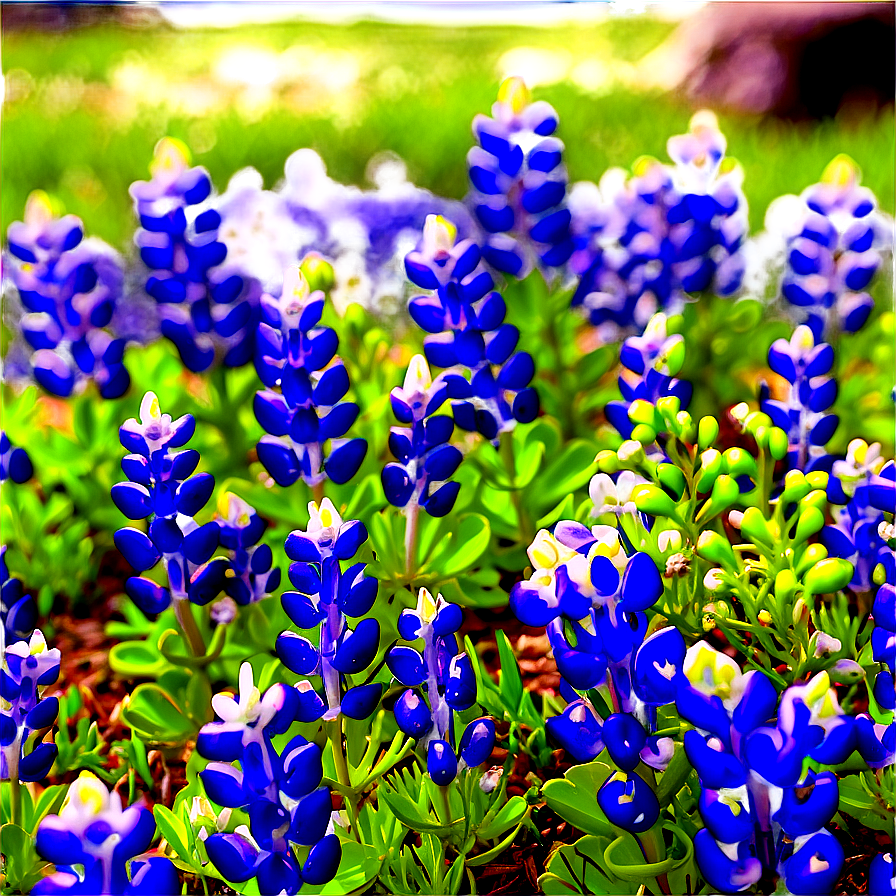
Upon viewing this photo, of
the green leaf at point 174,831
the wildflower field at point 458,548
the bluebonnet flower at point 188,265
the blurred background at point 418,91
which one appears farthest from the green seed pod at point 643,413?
the blurred background at point 418,91

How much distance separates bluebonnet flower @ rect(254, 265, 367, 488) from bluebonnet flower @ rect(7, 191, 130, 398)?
61cm

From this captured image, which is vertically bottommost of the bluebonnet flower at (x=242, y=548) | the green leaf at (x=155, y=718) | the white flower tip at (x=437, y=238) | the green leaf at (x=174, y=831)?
the green leaf at (x=155, y=718)

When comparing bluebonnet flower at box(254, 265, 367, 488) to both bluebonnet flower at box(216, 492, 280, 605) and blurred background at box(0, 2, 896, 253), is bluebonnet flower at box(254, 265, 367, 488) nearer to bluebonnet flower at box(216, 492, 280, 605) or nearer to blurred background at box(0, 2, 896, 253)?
bluebonnet flower at box(216, 492, 280, 605)

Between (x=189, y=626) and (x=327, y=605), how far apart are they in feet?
1.67

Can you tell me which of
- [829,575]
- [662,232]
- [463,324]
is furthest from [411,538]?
[662,232]

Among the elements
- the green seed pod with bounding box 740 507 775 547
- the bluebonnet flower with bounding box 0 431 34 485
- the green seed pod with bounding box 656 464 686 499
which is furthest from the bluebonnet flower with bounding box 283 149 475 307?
the green seed pod with bounding box 740 507 775 547

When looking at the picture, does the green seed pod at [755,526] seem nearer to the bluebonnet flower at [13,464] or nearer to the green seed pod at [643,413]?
the green seed pod at [643,413]

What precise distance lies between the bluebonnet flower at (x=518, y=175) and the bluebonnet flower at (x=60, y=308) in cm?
86

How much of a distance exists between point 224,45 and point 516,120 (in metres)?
5.82

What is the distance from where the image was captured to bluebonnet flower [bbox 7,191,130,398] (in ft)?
6.59

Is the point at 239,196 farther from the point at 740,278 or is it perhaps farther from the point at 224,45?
the point at 224,45

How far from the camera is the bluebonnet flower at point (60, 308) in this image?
201cm

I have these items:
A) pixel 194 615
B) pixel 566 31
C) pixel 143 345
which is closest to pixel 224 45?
pixel 566 31

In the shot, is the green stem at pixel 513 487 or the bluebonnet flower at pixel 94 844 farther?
the green stem at pixel 513 487
